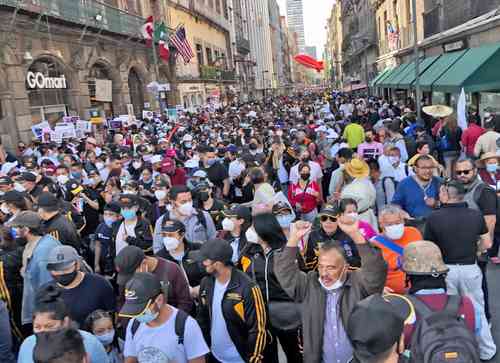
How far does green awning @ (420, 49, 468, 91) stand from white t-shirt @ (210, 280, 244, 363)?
15.6 metres

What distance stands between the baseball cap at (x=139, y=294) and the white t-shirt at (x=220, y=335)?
574 mm

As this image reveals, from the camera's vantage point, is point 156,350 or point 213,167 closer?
point 156,350

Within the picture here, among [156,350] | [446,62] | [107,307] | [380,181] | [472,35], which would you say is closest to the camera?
[156,350]

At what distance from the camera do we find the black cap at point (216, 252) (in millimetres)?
3492

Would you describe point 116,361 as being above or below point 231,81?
below

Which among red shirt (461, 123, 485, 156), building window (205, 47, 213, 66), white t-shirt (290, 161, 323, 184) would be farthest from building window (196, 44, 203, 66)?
white t-shirt (290, 161, 323, 184)

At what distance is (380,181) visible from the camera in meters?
6.87

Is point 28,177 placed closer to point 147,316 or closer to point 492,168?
point 147,316

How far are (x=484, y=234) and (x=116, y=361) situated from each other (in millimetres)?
3143

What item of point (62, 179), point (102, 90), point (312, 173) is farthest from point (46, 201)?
point (102, 90)

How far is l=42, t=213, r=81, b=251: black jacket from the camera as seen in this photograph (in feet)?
16.5

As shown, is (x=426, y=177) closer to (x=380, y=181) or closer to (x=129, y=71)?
(x=380, y=181)

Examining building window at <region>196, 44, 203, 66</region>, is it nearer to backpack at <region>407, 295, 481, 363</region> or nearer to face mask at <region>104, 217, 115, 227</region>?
face mask at <region>104, 217, 115, 227</region>

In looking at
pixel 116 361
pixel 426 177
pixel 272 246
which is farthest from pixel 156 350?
pixel 426 177
